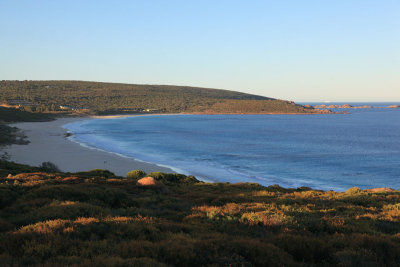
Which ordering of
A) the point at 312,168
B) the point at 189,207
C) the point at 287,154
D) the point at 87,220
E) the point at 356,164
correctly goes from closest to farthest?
the point at 87,220, the point at 189,207, the point at 312,168, the point at 356,164, the point at 287,154

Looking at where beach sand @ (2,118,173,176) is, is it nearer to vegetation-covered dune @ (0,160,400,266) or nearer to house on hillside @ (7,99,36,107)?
vegetation-covered dune @ (0,160,400,266)

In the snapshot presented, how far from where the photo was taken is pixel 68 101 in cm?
18350

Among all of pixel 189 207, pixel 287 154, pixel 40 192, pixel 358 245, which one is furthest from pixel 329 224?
pixel 287 154

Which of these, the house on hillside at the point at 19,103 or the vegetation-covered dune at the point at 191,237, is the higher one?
the house on hillside at the point at 19,103

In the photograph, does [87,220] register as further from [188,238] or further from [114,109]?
[114,109]

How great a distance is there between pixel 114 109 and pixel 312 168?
160m

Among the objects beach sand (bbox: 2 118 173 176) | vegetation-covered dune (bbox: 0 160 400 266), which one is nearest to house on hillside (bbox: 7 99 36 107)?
beach sand (bbox: 2 118 173 176)

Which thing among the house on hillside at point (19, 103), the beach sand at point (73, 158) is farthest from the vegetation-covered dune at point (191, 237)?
the house on hillside at point (19, 103)

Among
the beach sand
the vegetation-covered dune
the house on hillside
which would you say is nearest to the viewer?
the vegetation-covered dune

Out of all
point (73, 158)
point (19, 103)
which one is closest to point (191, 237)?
point (73, 158)

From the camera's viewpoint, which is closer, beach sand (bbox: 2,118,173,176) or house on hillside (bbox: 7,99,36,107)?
beach sand (bbox: 2,118,173,176)

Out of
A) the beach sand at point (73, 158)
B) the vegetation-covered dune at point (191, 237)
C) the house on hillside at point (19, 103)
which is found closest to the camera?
the vegetation-covered dune at point (191, 237)

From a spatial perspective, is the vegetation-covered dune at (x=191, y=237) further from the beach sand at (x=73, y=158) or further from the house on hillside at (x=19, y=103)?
the house on hillside at (x=19, y=103)

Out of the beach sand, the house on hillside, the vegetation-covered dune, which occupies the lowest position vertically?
the beach sand
